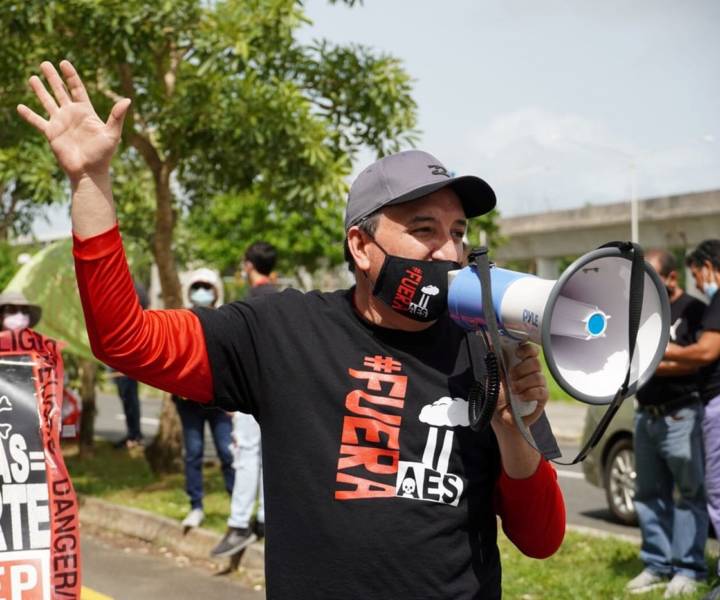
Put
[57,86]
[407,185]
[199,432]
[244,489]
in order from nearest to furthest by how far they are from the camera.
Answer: [57,86] < [407,185] < [244,489] < [199,432]

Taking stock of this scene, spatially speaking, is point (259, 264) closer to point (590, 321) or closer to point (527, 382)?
point (527, 382)

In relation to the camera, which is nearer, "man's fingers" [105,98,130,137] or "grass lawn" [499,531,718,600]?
"man's fingers" [105,98,130,137]

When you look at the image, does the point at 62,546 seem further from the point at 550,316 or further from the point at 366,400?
the point at 550,316

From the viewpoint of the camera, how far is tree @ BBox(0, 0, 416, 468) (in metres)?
8.51

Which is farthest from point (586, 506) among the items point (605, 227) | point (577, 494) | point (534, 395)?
point (605, 227)

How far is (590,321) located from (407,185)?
58 cm

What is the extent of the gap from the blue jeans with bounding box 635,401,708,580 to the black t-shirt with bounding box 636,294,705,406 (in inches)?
3.7

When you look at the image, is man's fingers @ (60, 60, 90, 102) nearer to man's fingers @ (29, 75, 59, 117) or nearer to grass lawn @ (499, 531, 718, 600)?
man's fingers @ (29, 75, 59, 117)

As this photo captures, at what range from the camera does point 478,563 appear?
2.53 m

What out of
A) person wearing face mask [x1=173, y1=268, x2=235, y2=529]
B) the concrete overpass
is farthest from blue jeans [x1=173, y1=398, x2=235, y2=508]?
the concrete overpass

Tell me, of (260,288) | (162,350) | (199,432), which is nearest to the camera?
(162,350)

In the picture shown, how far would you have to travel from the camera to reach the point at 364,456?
249 centimetres

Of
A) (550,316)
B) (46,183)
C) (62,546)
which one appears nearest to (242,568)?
(62,546)

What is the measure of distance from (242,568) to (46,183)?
3585 mm
